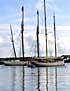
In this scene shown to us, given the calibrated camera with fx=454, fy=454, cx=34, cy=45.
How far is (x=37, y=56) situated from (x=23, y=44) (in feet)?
23.0

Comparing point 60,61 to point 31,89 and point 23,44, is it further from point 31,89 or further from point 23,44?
point 31,89

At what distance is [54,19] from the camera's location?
488 feet

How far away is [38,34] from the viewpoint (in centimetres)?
14288

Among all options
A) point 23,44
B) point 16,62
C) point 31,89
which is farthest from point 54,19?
point 31,89

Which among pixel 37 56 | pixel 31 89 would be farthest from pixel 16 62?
pixel 31 89

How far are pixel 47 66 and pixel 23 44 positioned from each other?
15514 mm

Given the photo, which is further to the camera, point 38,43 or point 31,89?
point 38,43

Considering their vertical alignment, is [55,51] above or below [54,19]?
below

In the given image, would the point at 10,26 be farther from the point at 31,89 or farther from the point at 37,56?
the point at 31,89

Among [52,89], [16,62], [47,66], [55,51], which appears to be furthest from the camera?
[16,62]

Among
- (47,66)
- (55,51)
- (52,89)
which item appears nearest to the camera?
(52,89)

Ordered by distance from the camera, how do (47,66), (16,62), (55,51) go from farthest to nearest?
(16,62)
(55,51)
(47,66)

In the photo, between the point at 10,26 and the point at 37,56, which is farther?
the point at 10,26

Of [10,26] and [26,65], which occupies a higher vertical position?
[10,26]
